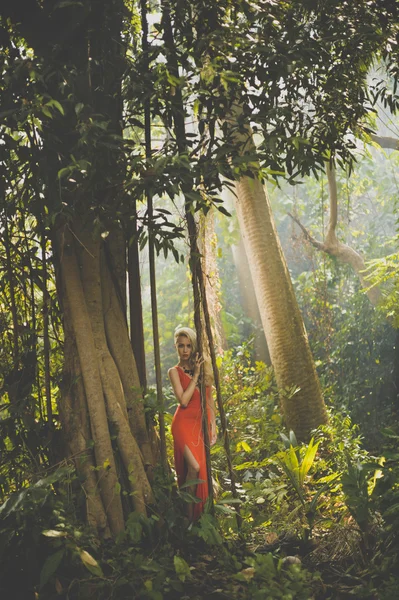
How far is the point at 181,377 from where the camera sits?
4.84m

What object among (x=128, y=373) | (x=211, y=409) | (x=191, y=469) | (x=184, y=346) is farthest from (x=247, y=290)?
(x=128, y=373)

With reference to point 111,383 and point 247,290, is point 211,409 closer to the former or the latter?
point 111,383

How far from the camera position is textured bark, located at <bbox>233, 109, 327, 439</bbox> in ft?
22.7

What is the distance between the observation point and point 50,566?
130 inches

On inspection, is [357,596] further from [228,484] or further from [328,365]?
[328,365]

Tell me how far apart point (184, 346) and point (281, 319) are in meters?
2.37

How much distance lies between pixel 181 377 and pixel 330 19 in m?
2.57

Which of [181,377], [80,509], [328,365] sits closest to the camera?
[80,509]

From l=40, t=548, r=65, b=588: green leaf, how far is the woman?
1364 mm

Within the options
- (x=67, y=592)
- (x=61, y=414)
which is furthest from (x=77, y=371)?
(x=67, y=592)

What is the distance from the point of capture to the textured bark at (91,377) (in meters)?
3.92

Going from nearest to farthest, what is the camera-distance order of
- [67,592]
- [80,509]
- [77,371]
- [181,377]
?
[67,592] < [80,509] < [77,371] < [181,377]

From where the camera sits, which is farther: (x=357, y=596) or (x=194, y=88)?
(x=194, y=88)

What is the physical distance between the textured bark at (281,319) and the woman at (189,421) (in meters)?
2.16
